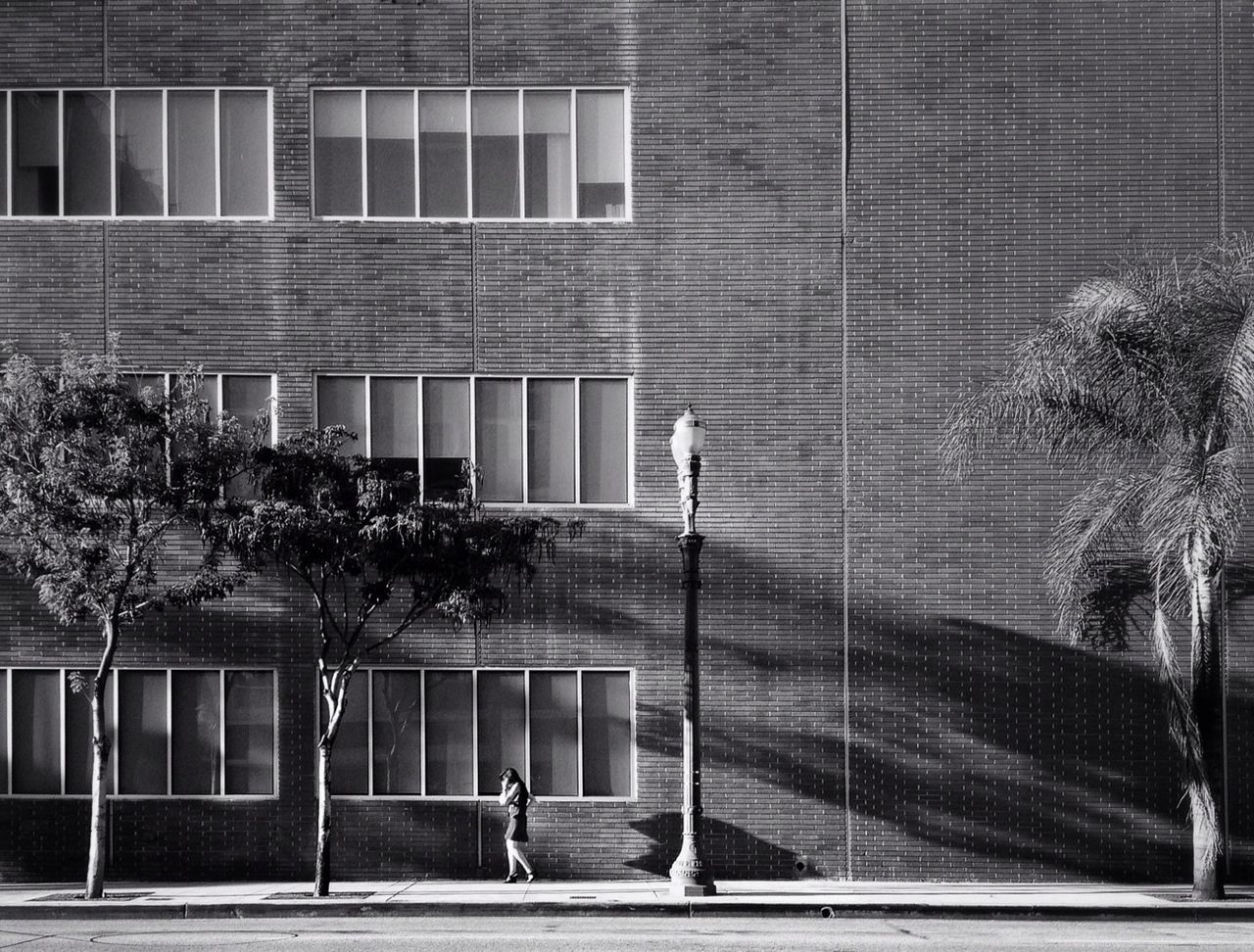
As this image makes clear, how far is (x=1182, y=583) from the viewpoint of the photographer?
17.5 metres

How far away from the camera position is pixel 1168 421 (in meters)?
17.4

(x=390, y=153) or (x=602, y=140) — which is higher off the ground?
(x=602, y=140)

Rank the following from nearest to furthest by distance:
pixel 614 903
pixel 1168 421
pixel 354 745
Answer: pixel 614 903 < pixel 1168 421 < pixel 354 745

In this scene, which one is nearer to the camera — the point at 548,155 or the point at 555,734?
the point at 555,734

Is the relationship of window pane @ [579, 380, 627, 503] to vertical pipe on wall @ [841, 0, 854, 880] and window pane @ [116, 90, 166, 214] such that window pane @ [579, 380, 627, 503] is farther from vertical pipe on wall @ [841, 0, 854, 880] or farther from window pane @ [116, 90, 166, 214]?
window pane @ [116, 90, 166, 214]

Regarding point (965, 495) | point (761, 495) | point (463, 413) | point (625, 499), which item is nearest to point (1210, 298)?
point (965, 495)

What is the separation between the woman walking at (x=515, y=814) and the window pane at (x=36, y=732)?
6.54 metres

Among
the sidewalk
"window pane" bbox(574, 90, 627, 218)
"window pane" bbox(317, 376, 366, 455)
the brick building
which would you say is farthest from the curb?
"window pane" bbox(574, 90, 627, 218)

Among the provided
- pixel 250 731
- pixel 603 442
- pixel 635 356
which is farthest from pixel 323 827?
pixel 635 356

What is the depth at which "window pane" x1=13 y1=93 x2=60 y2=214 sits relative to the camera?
69.0 feet

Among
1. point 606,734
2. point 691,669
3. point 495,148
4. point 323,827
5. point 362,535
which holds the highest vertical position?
point 495,148

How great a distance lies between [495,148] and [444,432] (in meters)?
4.30

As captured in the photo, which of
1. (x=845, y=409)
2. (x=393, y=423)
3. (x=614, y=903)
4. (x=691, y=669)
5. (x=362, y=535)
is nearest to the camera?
(x=362, y=535)

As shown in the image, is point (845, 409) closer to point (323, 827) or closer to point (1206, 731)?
point (1206, 731)
